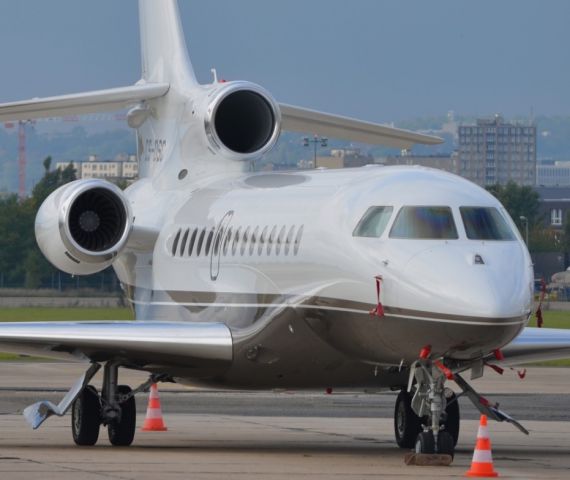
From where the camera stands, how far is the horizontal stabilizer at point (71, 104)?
78.2ft

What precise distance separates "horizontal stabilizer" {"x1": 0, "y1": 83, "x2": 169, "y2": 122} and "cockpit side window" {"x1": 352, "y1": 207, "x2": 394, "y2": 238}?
675 cm

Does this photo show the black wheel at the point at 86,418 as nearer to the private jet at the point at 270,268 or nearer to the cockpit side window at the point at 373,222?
the private jet at the point at 270,268

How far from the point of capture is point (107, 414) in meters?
20.6

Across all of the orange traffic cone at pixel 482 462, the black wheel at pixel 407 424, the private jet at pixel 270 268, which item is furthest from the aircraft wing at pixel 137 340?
the orange traffic cone at pixel 482 462

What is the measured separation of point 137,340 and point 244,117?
5.36m

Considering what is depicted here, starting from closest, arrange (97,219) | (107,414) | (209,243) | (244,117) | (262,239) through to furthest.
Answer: (262,239) → (107,414) → (209,243) → (97,219) → (244,117)

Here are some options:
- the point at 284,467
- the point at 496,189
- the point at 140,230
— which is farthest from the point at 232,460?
the point at 496,189

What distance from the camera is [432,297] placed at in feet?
55.3

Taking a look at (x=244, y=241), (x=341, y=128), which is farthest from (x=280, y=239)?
(x=341, y=128)

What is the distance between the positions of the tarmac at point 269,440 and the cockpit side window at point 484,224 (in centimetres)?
239

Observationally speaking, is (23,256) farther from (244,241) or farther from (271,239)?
(271,239)

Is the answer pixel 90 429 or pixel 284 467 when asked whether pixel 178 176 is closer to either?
pixel 90 429

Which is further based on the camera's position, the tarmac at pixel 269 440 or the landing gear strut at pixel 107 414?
the landing gear strut at pixel 107 414

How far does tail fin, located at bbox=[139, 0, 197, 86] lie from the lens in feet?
83.5
